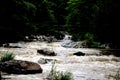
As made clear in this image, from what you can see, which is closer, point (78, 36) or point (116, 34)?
point (116, 34)

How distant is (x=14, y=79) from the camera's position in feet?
42.1

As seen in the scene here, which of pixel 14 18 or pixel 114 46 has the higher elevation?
pixel 14 18

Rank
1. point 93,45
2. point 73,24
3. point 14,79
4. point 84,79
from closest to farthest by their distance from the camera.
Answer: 1. point 14,79
2. point 84,79
3. point 93,45
4. point 73,24

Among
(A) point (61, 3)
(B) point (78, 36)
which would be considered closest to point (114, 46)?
(B) point (78, 36)

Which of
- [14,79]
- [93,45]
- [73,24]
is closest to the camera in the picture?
[14,79]

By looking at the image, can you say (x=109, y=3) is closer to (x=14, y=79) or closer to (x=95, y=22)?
(x=95, y=22)

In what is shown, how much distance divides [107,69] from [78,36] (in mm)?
25857

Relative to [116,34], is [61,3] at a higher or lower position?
higher

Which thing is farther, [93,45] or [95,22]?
[95,22]

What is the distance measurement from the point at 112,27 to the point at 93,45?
3.60 metres

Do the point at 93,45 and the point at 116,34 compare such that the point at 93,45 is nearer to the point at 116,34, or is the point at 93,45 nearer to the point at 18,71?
the point at 116,34

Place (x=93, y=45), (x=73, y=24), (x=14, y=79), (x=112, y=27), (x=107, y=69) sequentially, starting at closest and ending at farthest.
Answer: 1. (x=14, y=79)
2. (x=107, y=69)
3. (x=93, y=45)
4. (x=112, y=27)
5. (x=73, y=24)

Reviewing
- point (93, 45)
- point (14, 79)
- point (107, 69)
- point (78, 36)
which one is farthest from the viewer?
point (78, 36)

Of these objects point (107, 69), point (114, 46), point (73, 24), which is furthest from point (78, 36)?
point (107, 69)
